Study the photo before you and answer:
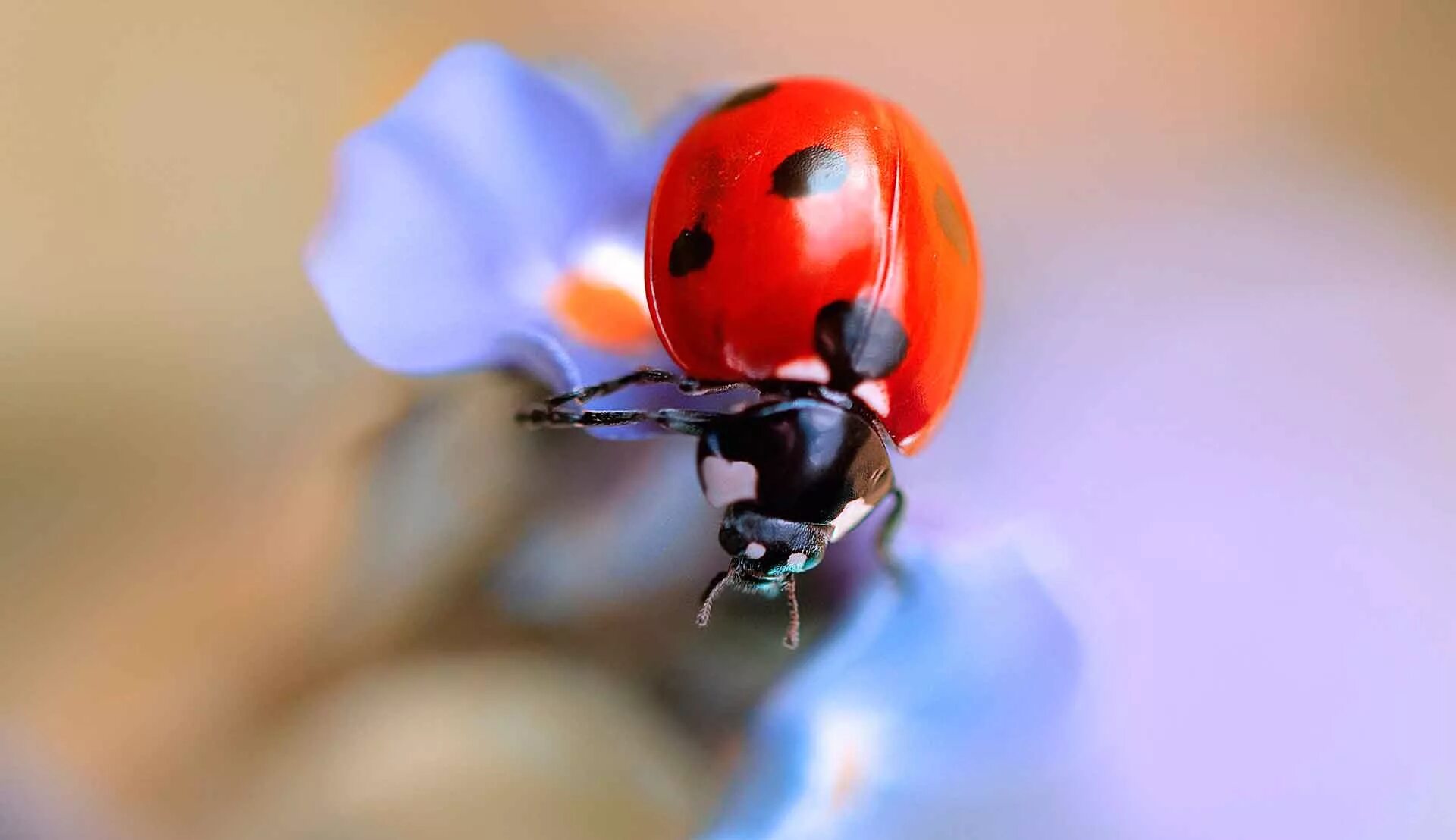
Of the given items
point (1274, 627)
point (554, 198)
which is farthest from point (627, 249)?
point (1274, 627)

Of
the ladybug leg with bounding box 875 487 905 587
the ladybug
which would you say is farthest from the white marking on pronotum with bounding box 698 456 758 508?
the ladybug leg with bounding box 875 487 905 587

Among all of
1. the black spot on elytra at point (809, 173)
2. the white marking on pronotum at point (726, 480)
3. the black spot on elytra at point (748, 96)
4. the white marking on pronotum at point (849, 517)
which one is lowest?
the white marking on pronotum at point (849, 517)


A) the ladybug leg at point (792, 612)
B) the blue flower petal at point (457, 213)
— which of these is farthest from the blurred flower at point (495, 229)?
the ladybug leg at point (792, 612)

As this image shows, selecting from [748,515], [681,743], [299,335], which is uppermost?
[299,335]

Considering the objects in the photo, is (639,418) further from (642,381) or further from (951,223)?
(951,223)

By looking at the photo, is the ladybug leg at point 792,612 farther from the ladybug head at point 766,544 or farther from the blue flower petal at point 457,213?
the blue flower petal at point 457,213

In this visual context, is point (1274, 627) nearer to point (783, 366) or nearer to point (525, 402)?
point (783, 366)

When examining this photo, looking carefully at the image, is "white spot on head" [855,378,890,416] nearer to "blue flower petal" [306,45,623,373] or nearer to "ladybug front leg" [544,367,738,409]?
"ladybug front leg" [544,367,738,409]
